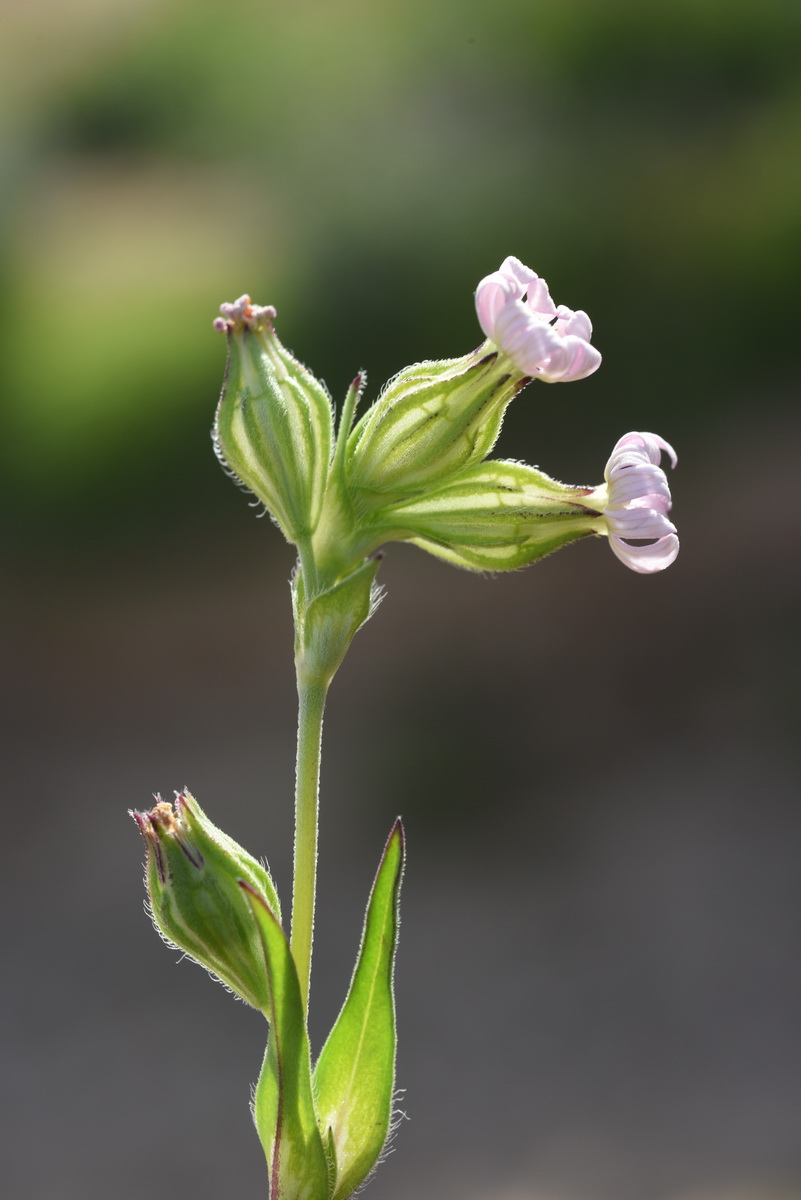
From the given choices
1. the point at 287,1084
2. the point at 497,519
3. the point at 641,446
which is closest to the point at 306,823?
the point at 287,1084

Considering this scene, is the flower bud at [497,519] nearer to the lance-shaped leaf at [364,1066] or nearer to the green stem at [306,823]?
the green stem at [306,823]

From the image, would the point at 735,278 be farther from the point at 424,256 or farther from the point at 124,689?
the point at 124,689

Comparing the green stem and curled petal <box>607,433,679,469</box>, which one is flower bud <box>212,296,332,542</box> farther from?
curled petal <box>607,433,679,469</box>

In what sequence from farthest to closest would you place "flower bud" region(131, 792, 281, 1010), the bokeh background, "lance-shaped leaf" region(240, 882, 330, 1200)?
the bokeh background
"flower bud" region(131, 792, 281, 1010)
"lance-shaped leaf" region(240, 882, 330, 1200)

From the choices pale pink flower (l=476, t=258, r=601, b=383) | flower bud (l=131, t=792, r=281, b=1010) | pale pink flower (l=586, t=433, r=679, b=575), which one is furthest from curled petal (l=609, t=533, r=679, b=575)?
flower bud (l=131, t=792, r=281, b=1010)

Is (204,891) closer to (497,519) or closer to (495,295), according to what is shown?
(497,519)
